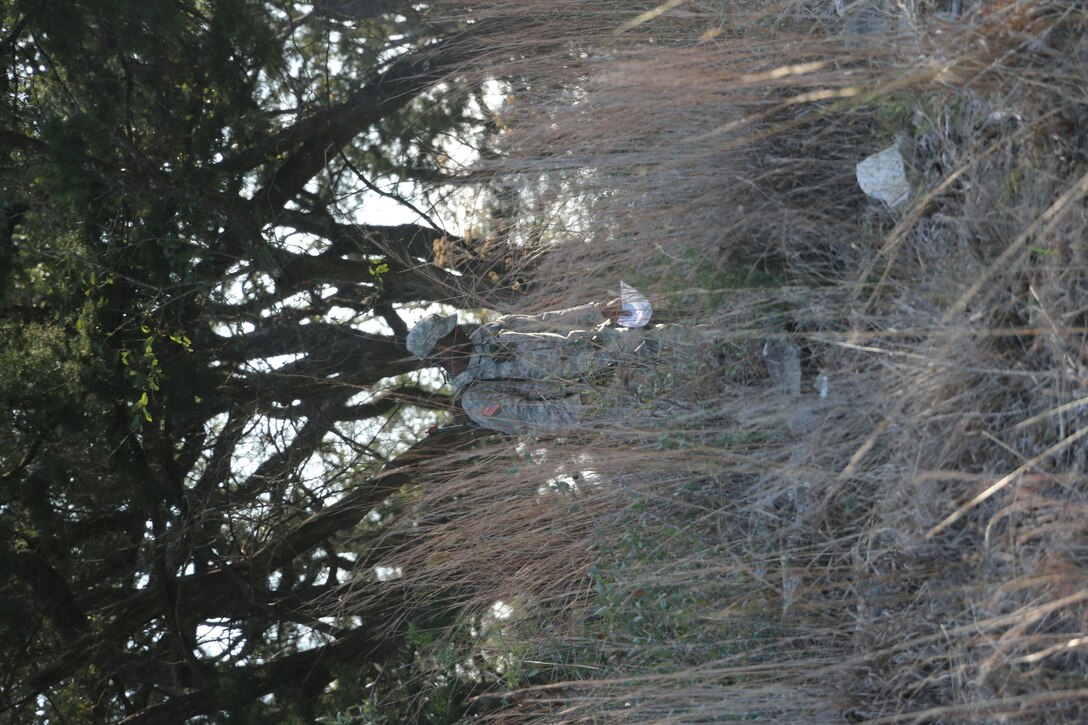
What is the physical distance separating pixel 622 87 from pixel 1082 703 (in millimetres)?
1801

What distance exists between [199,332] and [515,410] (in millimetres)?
2645

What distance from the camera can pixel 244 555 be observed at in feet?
17.8

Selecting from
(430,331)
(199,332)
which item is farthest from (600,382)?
(199,332)

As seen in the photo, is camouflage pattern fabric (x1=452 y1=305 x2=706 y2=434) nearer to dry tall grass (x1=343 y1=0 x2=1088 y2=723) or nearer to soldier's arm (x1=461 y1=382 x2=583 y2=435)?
soldier's arm (x1=461 y1=382 x2=583 y2=435)

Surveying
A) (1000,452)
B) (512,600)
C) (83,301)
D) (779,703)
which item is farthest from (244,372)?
(1000,452)

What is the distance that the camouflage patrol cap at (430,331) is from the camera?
3879mm

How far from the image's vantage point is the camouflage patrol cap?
388 centimetres

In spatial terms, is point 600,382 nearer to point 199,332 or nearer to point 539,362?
point 539,362

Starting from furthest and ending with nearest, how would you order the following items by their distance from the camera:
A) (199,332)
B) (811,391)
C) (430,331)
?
1. (199,332)
2. (430,331)
3. (811,391)

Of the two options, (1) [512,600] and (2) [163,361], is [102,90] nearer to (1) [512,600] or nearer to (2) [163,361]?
(2) [163,361]

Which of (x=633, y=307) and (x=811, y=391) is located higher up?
(x=633, y=307)

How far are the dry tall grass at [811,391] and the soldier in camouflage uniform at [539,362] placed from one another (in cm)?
12

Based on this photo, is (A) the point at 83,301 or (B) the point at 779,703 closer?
(B) the point at 779,703

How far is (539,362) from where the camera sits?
3566 millimetres
